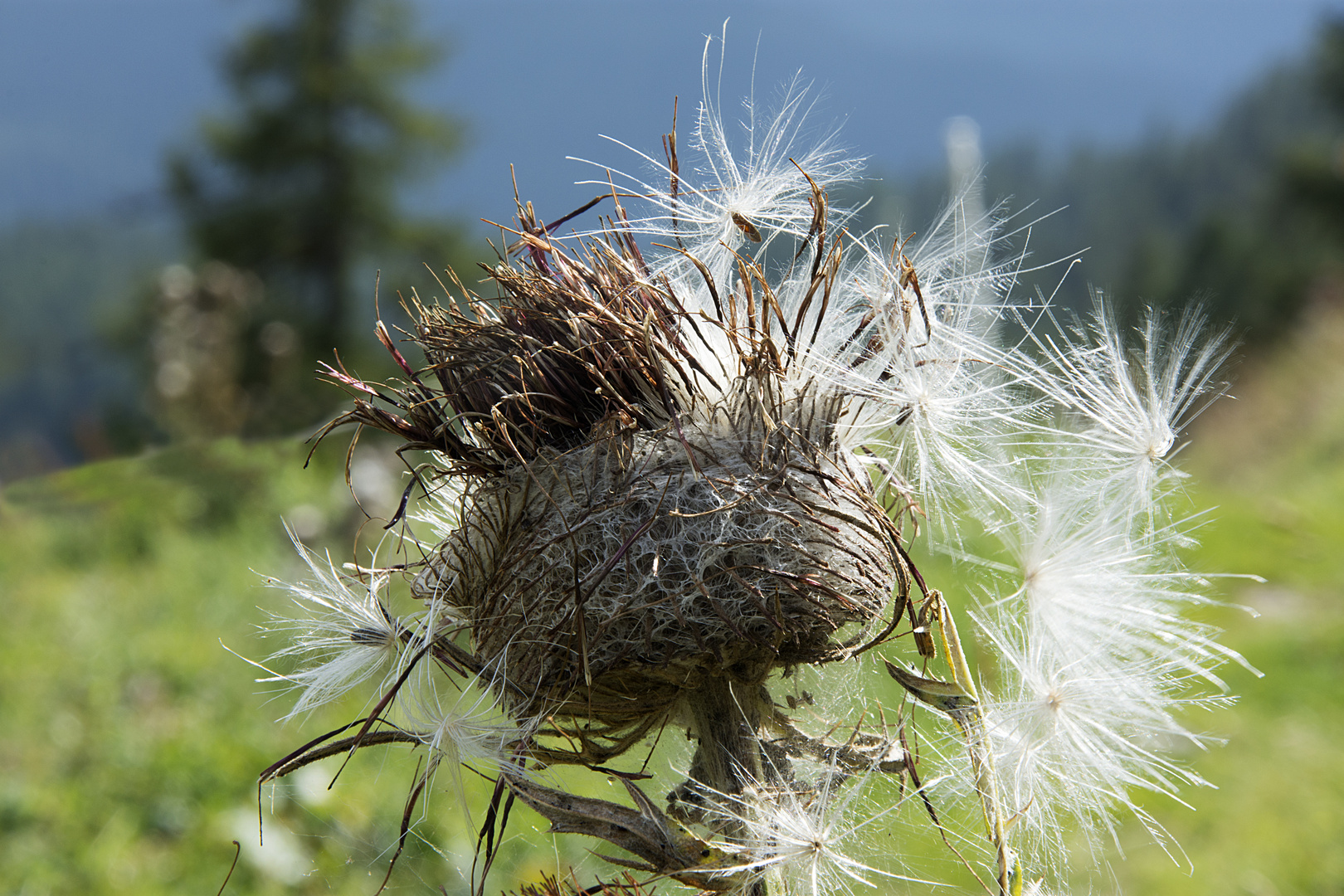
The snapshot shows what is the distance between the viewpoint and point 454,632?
139 centimetres

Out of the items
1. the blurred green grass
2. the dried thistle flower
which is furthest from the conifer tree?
the dried thistle flower

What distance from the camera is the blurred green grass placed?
361cm

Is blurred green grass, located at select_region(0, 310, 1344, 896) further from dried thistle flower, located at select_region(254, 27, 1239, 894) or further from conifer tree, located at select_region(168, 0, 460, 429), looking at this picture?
conifer tree, located at select_region(168, 0, 460, 429)

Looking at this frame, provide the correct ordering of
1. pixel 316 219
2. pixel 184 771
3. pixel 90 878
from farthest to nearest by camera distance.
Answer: pixel 316 219 < pixel 184 771 < pixel 90 878

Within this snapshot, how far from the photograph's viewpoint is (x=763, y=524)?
4.11ft

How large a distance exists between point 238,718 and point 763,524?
4.55 m

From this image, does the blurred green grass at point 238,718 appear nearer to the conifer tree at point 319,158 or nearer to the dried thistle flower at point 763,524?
the dried thistle flower at point 763,524

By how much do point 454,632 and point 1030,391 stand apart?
3.07 feet

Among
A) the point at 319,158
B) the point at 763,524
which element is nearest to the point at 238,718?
the point at 763,524

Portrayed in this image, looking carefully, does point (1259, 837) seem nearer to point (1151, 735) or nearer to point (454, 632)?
point (1151, 735)

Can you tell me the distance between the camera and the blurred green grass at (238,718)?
3.61 meters

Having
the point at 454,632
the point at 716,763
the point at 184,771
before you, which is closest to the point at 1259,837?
the point at 716,763

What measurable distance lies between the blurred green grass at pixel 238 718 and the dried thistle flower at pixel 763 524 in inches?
14.1

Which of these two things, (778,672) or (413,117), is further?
(413,117)
